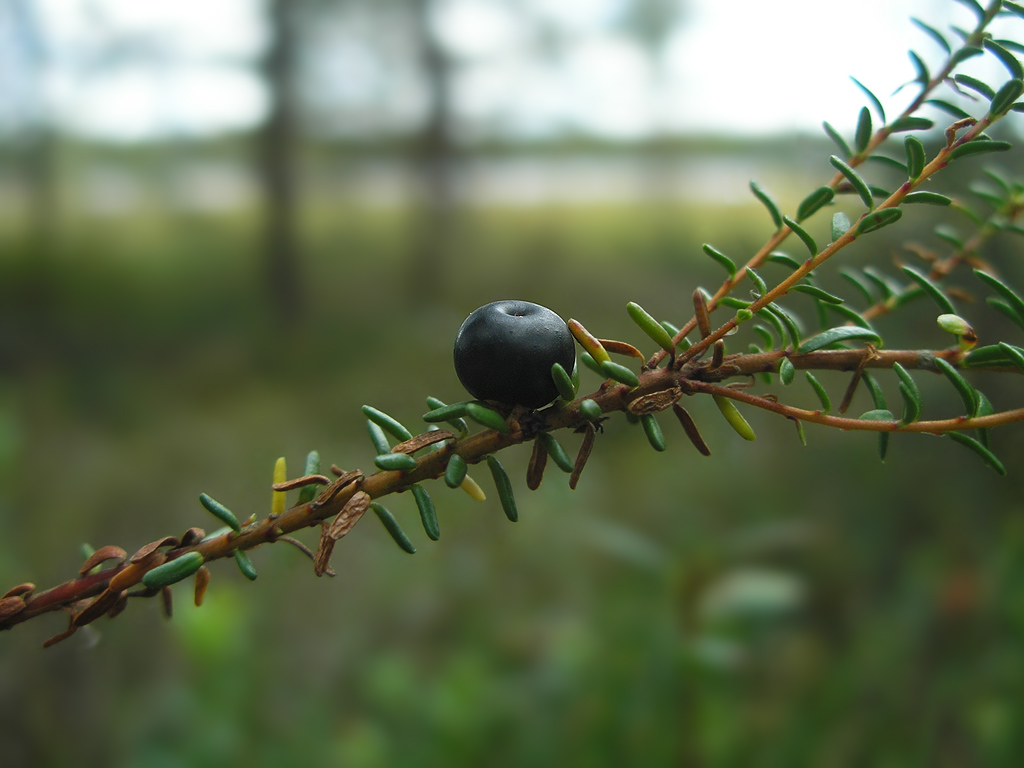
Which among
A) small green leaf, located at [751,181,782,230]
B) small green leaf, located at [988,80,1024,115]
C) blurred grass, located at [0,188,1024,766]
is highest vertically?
small green leaf, located at [988,80,1024,115]

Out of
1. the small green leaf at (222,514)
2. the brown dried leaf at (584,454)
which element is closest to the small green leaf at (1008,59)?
the brown dried leaf at (584,454)

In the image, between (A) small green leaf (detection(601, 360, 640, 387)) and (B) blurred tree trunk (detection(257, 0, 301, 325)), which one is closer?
(A) small green leaf (detection(601, 360, 640, 387))

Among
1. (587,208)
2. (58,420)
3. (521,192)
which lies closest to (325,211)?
(521,192)

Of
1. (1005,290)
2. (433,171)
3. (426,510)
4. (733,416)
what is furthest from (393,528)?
(433,171)

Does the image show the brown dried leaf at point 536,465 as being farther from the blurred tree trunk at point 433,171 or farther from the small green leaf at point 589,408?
the blurred tree trunk at point 433,171

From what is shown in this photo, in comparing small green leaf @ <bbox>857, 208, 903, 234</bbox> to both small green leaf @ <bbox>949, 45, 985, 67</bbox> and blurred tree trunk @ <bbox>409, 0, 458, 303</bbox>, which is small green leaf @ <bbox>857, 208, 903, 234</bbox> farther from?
blurred tree trunk @ <bbox>409, 0, 458, 303</bbox>

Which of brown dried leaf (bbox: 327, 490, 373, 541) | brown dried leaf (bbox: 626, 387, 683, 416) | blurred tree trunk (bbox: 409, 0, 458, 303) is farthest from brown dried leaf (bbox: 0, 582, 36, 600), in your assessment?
blurred tree trunk (bbox: 409, 0, 458, 303)

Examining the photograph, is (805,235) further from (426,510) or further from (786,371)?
(426,510)
